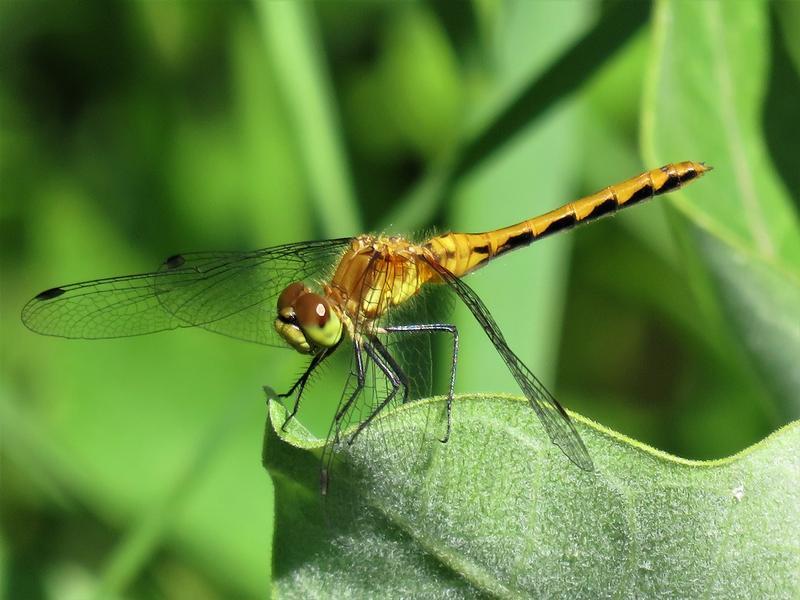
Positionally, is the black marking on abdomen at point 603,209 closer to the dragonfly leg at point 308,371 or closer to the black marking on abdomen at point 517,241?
the black marking on abdomen at point 517,241

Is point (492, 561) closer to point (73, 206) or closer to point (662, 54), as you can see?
point (662, 54)

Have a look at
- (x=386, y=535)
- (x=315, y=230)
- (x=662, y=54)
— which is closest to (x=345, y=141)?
(x=315, y=230)

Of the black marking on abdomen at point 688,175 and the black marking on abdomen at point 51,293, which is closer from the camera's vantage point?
the black marking on abdomen at point 688,175

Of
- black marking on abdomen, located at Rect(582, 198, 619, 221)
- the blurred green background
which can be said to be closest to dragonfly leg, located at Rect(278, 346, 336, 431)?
the blurred green background

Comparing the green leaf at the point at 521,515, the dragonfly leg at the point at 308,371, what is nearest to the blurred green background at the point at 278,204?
the dragonfly leg at the point at 308,371

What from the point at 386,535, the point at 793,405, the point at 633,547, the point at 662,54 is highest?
the point at 662,54

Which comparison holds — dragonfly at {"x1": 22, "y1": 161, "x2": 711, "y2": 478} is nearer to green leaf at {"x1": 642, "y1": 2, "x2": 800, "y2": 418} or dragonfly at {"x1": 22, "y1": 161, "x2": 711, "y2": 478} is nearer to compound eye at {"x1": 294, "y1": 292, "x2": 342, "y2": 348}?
compound eye at {"x1": 294, "y1": 292, "x2": 342, "y2": 348}

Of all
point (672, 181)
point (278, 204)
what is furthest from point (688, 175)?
point (278, 204)
